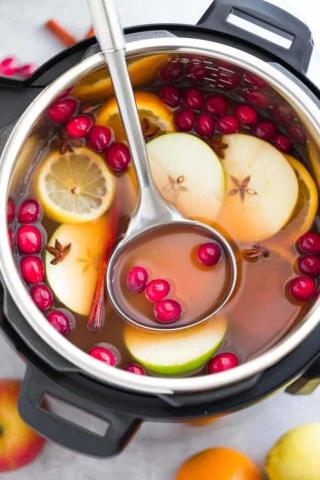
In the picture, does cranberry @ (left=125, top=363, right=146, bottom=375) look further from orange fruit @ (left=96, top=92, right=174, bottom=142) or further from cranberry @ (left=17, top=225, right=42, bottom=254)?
orange fruit @ (left=96, top=92, right=174, bottom=142)

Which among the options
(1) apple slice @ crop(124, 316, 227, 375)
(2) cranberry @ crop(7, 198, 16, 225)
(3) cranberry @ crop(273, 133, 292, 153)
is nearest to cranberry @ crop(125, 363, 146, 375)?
(1) apple slice @ crop(124, 316, 227, 375)

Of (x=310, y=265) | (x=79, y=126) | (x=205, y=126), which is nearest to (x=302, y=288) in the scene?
(x=310, y=265)

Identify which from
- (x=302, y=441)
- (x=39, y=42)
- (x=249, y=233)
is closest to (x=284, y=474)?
(x=302, y=441)

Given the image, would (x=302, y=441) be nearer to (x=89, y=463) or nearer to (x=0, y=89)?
(x=89, y=463)

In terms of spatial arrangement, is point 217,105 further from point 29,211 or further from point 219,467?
point 219,467

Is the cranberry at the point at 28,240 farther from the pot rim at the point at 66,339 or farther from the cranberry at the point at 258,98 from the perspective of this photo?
the cranberry at the point at 258,98

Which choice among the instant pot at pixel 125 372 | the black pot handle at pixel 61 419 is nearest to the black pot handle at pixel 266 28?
the instant pot at pixel 125 372
